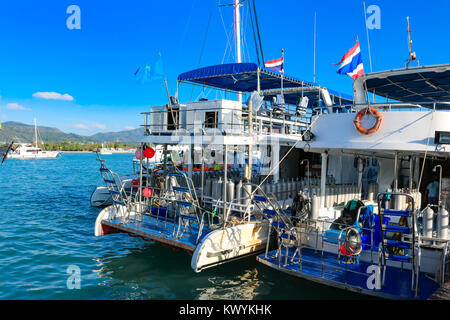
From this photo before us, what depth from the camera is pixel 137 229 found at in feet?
32.8

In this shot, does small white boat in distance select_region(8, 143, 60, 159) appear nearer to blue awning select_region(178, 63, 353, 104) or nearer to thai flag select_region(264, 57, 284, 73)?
blue awning select_region(178, 63, 353, 104)

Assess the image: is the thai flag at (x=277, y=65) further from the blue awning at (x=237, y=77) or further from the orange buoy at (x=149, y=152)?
the orange buoy at (x=149, y=152)

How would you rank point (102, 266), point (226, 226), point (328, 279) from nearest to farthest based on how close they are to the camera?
point (328, 279), point (226, 226), point (102, 266)

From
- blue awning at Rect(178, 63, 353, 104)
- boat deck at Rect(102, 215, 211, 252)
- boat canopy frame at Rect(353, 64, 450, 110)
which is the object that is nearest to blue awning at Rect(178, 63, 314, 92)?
blue awning at Rect(178, 63, 353, 104)

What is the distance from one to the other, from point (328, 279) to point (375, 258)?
1.59m

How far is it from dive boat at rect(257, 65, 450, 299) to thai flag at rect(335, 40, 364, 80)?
31.7 inches

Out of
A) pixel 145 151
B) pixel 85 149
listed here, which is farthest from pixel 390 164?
pixel 85 149

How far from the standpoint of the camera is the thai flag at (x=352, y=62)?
41.0 ft

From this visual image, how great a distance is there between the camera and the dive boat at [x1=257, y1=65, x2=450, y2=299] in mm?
6711

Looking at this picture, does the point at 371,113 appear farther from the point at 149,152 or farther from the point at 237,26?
the point at 237,26

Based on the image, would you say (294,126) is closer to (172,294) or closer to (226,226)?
(226,226)

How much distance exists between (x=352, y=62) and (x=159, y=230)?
9231mm
